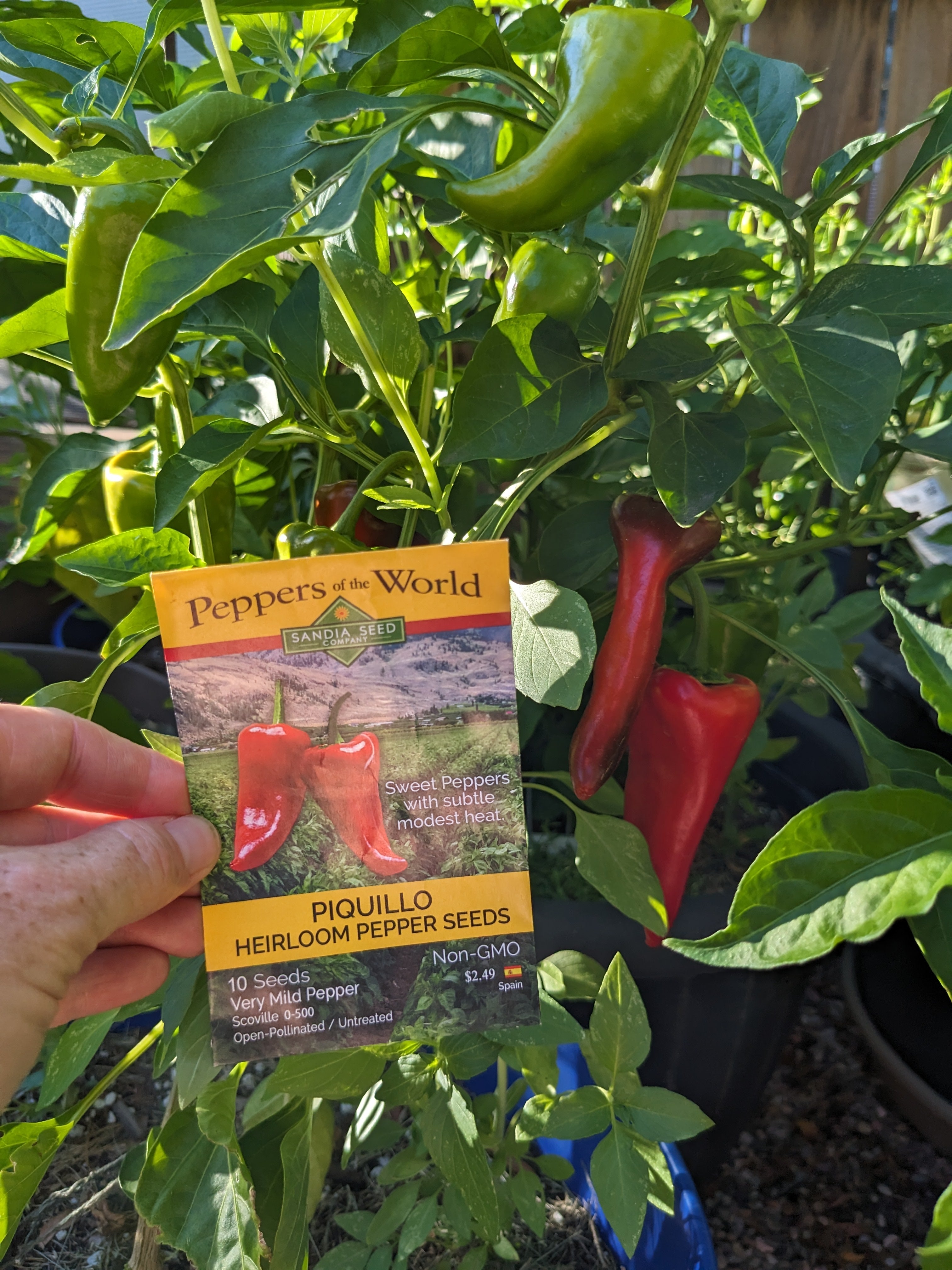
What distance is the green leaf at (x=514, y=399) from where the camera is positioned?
456mm

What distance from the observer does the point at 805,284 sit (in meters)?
0.54

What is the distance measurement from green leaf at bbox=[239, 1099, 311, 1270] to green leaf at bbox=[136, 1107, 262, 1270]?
0.02 meters

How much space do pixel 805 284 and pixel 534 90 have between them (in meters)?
0.19

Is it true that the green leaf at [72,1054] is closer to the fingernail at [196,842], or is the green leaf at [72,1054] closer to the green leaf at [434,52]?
the fingernail at [196,842]

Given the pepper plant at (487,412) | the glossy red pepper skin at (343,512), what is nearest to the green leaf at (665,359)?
the pepper plant at (487,412)

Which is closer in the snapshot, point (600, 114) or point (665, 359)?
point (600, 114)

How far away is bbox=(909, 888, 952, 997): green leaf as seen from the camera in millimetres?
406

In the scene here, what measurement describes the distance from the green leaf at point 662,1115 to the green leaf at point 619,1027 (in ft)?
0.06

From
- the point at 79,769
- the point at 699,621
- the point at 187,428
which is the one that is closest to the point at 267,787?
the point at 79,769

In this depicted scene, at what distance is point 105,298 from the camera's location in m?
0.42

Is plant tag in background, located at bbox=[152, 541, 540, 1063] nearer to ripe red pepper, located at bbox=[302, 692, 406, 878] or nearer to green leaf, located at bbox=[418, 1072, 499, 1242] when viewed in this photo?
ripe red pepper, located at bbox=[302, 692, 406, 878]

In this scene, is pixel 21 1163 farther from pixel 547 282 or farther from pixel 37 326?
pixel 547 282

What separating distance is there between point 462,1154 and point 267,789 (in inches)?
10.9

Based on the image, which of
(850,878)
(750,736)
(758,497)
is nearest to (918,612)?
(758,497)
